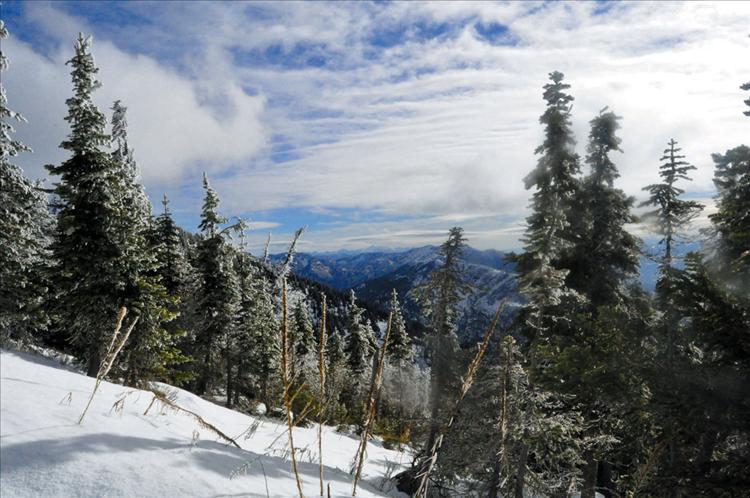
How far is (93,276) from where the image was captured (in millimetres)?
17031

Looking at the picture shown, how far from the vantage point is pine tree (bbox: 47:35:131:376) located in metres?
17.0

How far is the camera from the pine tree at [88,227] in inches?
669

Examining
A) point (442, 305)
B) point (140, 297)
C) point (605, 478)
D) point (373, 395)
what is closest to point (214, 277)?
point (140, 297)

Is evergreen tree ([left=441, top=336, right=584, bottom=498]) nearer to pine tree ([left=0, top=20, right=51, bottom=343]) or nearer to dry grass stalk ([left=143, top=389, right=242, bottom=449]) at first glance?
dry grass stalk ([left=143, top=389, right=242, bottom=449])

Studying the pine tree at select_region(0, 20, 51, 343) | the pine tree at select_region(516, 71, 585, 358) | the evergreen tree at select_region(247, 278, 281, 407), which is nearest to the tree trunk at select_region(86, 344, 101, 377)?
the pine tree at select_region(0, 20, 51, 343)

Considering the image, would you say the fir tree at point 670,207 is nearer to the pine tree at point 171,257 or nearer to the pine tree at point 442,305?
the pine tree at point 442,305

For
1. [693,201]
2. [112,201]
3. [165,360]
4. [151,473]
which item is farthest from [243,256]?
[151,473]

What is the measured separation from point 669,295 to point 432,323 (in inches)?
458

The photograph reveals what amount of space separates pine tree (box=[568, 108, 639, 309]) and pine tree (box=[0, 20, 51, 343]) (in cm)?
2285

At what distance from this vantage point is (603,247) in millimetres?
16906

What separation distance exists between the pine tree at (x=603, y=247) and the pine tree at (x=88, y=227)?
61.7 feet

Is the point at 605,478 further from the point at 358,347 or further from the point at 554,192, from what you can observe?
the point at 358,347

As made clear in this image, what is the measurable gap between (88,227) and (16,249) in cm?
524

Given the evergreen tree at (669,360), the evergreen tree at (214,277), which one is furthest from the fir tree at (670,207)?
the evergreen tree at (214,277)
